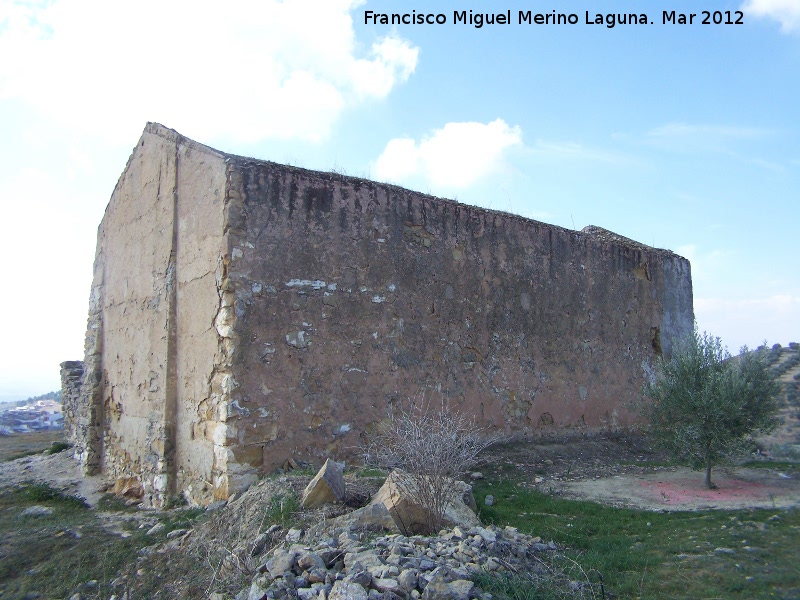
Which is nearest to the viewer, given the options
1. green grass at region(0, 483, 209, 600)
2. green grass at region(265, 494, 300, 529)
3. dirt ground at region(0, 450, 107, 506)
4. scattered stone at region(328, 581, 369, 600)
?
scattered stone at region(328, 581, 369, 600)

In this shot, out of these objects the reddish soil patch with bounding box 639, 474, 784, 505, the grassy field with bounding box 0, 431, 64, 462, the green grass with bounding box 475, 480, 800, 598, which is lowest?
the grassy field with bounding box 0, 431, 64, 462

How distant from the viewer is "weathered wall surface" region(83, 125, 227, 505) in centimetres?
787

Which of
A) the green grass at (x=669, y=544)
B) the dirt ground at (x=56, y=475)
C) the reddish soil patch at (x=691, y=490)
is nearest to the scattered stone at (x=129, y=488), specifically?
the dirt ground at (x=56, y=475)

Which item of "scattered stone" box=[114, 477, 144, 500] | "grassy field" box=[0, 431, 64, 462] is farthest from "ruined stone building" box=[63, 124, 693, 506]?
"grassy field" box=[0, 431, 64, 462]

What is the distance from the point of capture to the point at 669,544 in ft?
18.1

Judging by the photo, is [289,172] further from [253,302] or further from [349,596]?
[349,596]

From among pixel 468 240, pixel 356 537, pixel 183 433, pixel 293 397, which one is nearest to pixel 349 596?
pixel 356 537

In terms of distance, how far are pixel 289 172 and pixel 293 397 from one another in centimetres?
296

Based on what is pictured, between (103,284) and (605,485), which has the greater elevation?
(103,284)

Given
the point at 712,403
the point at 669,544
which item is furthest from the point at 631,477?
the point at 669,544

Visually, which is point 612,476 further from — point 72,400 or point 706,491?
point 72,400

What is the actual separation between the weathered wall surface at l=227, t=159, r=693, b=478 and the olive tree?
7.88 ft

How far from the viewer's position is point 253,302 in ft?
25.0

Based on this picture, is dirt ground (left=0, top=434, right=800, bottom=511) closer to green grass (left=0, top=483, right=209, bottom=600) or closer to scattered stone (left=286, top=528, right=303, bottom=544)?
green grass (left=0, top=483, right=209, bottom=600)
